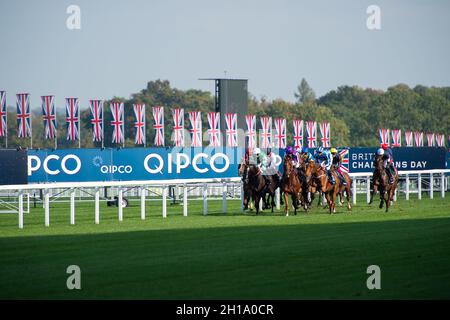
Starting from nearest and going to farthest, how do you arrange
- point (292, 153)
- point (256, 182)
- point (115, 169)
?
point (292, 153) < point (256, 182) < point (115, 169)

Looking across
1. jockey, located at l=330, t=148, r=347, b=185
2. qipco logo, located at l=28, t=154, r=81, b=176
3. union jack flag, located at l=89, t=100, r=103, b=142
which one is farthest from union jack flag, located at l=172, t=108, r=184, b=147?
jockey, located at l=330, t=148, r=347, b=185

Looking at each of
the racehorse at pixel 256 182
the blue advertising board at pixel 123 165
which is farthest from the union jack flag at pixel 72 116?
the racehorse at pixel 256 182

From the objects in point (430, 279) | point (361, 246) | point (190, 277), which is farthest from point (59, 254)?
point (430, 279)

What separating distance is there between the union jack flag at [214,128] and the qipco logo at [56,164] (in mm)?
9987

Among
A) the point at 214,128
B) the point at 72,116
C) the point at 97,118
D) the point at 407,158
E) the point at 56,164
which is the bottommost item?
the point at 407,158

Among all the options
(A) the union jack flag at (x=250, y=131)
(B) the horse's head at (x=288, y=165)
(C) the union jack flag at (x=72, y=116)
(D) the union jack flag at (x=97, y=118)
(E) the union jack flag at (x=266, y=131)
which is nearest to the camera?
(B) the horse's head at (x=288, y=165)

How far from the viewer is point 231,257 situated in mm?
17062

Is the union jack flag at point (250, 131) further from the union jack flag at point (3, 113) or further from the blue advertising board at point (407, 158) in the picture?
the union jack flag at point (3, 113)

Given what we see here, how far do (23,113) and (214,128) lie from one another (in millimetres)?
9253

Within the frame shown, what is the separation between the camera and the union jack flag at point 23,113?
47531mm

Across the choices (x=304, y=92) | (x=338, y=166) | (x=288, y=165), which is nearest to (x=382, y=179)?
(x=338, y=166)

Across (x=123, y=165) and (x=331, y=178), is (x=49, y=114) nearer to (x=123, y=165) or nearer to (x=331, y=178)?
(x=123, y=165)

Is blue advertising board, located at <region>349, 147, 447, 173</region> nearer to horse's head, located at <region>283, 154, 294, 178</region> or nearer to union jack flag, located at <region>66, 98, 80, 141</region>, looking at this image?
union jack flag, located at <region>66, 98, 80, 141</region>

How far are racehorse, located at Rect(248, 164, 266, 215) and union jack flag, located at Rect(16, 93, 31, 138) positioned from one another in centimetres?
1963
